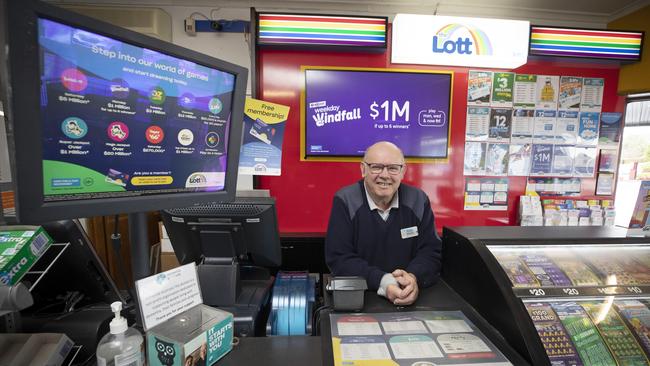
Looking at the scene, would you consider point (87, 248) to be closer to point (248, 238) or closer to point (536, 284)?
point (248, 238)

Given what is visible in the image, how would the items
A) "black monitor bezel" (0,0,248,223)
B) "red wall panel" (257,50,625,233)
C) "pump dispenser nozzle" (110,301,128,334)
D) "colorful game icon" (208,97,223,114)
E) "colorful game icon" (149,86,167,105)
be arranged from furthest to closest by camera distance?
"red wall panel" (257,50,625,233)
"colorful game icon" (208,97,223,114)
"colorful game icon" (149,86,167,105)
"pump dispenser nozzle" (110,301,128,334)
"black monitor bezel" (0,0,248,223)

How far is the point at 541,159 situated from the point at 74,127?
3733 millimetres

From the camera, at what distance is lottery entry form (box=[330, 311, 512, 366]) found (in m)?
0.78

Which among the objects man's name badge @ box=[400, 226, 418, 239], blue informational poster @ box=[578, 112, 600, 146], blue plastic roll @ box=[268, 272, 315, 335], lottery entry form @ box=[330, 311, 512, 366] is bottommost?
blue plastic roll @ box=[268, 272, 315, 335]

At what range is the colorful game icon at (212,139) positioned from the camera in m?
0.91

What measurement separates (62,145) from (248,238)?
26.3 inches

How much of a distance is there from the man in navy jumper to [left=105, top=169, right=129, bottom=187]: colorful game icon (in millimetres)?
1184

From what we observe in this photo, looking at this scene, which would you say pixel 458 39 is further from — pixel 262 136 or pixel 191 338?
pixel 191 338

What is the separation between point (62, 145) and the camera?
62 cm

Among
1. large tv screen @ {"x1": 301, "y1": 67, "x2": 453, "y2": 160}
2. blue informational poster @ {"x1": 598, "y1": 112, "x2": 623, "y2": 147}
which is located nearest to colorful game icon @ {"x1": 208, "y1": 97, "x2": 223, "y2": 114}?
large tv screen @ {"x1": 301, "y1": 67, "x2": 453, "y2": 160}

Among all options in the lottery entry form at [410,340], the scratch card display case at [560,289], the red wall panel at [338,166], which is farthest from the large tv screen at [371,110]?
the lottery entry form at [410,340]

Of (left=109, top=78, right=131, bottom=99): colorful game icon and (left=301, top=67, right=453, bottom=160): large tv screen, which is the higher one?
(left=301, top=67, right=453, bottom=160): large tv screen

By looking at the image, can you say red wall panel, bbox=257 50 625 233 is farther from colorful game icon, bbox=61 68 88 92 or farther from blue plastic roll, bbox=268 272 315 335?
colorful game icon, bbox=61 68 88 92

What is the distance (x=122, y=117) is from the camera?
0.71 meters
